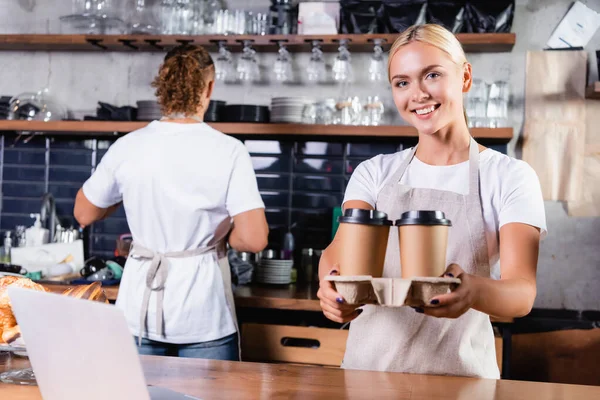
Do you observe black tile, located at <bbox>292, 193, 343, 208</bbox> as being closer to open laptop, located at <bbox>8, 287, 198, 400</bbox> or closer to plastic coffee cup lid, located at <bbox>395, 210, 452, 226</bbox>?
plastic coffee cup lid, located at <bbox>395, 210, 452, 226</bbox>

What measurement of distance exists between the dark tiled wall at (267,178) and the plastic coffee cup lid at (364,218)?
2.34 metres

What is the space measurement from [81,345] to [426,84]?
1.02 m

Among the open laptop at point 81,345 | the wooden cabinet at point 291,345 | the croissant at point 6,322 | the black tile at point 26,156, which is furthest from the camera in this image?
the black tile at point 26,156

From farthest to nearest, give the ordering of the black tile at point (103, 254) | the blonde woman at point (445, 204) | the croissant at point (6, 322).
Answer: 1. the black tile at point (103, 254)
2. the blonde woman at point (445, 204)
3. the croissant at point (6, 322)

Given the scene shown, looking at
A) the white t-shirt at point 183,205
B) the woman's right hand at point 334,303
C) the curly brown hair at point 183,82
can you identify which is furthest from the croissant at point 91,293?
the curly brown hair at point 183,82

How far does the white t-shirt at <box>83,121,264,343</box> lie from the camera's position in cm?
241

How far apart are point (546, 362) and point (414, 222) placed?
6.62 ft

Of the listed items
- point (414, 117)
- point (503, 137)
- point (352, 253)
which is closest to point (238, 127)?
point (503, 137)

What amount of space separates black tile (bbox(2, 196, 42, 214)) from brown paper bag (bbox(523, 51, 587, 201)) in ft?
8.47

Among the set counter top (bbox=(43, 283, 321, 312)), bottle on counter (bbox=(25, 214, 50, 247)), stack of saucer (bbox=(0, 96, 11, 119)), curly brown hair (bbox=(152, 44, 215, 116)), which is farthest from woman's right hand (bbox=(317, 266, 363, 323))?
stack of saucer (bbox=(0, 96, 11, 119))

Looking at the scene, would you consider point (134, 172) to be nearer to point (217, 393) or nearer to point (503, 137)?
point (217, 393)

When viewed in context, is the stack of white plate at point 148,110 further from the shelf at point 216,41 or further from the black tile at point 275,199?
the black tile at point 275,199

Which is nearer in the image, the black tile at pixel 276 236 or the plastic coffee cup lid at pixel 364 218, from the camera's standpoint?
the plastic coffee cup lid at pixel 364 218

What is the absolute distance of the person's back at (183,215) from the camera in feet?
7.93
